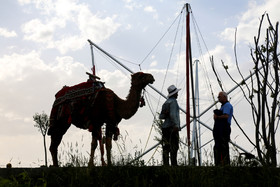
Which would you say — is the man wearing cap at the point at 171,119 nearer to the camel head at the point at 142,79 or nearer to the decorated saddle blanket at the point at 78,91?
the camel head at the point at 142,79

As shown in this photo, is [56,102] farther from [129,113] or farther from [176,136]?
[176,136]

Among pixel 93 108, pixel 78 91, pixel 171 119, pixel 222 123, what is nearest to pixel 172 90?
pixel 171 119

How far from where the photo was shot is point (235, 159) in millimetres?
7984

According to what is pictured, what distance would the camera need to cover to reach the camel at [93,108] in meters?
10.1

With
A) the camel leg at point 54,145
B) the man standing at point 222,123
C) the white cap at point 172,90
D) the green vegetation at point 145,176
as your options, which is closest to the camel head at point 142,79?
the white cap at point 172,90

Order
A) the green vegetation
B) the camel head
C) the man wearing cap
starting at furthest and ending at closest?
1. the camel head
2. the man wearing cap
3. the green vegetation

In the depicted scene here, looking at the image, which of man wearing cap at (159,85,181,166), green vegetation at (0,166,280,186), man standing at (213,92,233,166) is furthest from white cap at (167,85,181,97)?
green vegetation at (0,166,280,186)

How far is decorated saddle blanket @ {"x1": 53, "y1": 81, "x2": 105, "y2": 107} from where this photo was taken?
10.4 meters

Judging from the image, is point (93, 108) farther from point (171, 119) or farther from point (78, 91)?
point (171, 119)

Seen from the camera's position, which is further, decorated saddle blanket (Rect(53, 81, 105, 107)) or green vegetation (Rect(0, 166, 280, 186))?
decorated saddle blanket (Rect(53, 81, 105, 107))

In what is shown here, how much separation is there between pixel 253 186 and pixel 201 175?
773mm

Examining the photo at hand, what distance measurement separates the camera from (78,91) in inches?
415

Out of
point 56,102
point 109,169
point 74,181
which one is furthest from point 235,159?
point 56,102

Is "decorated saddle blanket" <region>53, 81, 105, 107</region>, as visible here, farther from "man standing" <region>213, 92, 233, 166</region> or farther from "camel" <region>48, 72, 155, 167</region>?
"man standing" <region>213, 92, 233, 166</region>
